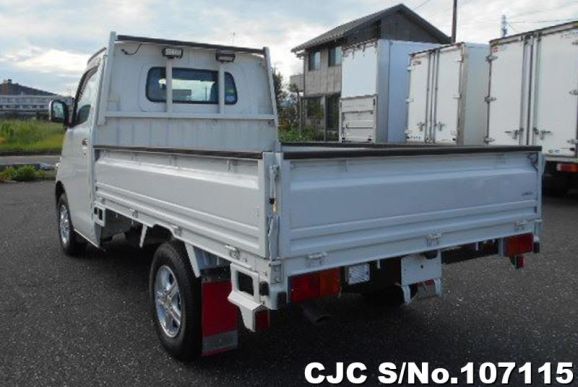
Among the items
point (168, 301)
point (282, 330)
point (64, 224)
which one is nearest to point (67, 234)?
point (64, 224)

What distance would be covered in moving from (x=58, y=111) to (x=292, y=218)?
14.4 ft

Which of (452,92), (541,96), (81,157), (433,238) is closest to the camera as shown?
(433,238)

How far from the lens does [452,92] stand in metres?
13.0

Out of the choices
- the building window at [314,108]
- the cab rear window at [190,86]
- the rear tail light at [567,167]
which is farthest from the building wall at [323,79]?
the cab rear window at [190,86]

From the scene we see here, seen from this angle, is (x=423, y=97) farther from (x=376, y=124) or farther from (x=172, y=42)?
(x=172, y=42)

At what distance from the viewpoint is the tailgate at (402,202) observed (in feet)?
10.3

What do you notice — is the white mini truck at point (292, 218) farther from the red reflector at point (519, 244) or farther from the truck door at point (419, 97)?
the truck door at point (419, 97)

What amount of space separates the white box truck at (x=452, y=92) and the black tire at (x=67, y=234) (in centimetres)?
882

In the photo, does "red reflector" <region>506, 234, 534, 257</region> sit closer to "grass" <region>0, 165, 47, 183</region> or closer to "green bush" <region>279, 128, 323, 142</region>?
"grass" <region>0, 165, 47, 183</region>

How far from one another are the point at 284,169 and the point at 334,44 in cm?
3281

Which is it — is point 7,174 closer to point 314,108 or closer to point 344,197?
point 344,197

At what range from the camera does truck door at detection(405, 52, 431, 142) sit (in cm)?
1370

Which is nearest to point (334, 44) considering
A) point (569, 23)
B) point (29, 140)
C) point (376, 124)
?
point (29, 140)

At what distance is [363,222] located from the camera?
3352 millimetres
